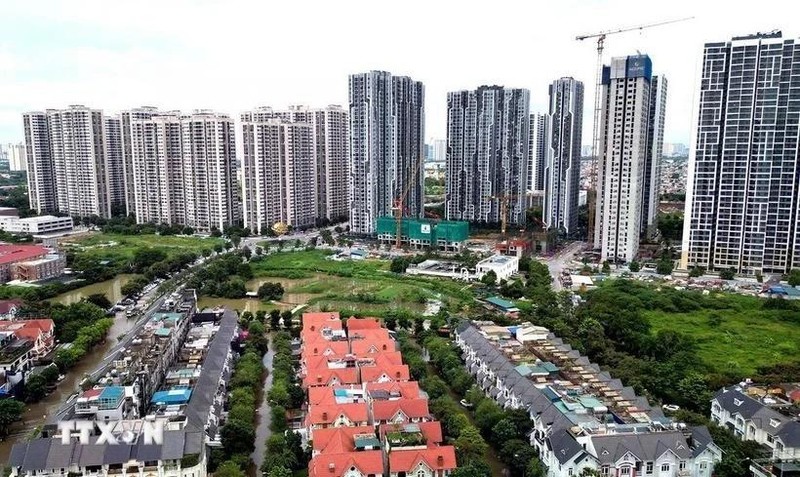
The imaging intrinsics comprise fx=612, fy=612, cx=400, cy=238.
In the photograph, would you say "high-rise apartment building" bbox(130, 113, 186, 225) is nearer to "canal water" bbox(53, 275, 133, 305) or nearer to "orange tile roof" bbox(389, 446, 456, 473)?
"canal water" bbox(53, 275, 133, 305)

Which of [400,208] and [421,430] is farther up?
[400,208]

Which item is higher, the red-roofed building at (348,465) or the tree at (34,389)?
the red-roofed building at (348,465)

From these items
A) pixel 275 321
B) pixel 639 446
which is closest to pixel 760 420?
pixel 639 446

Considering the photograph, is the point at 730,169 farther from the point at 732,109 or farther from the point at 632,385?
the point at 632,385

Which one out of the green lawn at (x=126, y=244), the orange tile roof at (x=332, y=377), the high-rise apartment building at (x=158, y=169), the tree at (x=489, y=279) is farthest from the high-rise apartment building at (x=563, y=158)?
the orange tile roof at (x=332, y=377)

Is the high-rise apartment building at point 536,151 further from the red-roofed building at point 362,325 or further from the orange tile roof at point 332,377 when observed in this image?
the orange tile roof at point 332,377

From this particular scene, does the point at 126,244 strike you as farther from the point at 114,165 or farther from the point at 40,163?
the point at 40,163

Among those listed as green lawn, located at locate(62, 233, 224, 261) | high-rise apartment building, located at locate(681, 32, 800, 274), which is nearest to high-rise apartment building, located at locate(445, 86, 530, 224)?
high-rise apartment building, located at locate(681, 32, 800, 274)

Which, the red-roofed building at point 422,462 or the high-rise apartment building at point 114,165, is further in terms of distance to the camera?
the high-rise apartment building at point 114,165
